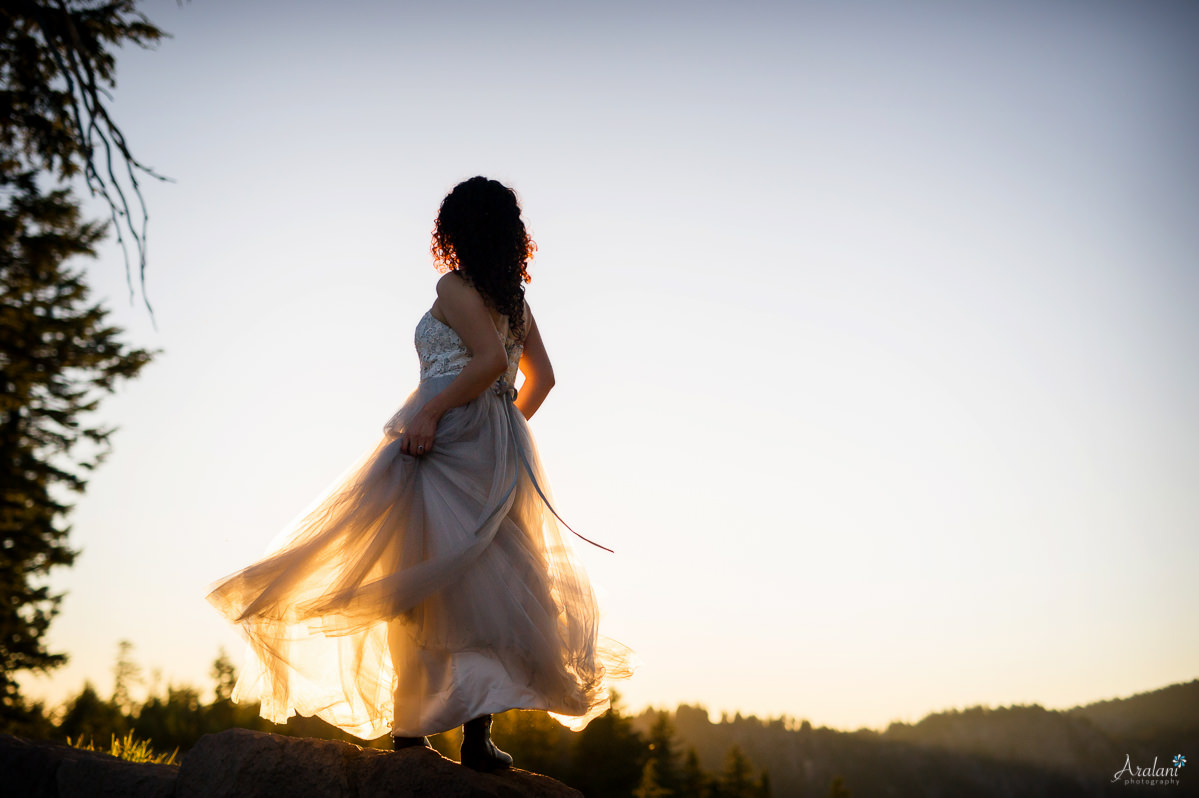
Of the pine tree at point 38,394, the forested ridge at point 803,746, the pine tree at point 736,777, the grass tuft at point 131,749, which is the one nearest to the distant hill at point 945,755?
the forested ridge at point 803,746

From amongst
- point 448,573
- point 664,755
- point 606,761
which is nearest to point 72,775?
point 448,573

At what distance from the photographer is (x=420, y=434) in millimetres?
4137

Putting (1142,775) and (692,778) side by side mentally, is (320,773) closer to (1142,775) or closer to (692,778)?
(1142,775)

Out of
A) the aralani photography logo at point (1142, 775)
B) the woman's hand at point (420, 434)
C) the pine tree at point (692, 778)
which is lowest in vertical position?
the pine tree at point (692, 778)

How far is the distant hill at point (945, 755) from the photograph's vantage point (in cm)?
5997

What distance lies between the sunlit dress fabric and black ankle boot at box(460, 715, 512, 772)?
12.6 inches

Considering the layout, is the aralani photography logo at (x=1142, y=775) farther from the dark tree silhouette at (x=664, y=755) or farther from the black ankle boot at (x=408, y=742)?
the dark tree silhouette at (x=664, y=755)

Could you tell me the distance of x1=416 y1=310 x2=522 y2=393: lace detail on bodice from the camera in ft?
14.2

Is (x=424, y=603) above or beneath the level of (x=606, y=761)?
above

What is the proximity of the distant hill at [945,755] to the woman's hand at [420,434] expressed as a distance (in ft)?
187

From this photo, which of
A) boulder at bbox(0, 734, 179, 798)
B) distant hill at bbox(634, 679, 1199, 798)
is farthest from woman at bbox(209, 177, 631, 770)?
distant hill at bbox(634, 679, 1199, 798)

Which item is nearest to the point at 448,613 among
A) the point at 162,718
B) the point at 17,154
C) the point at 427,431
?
the point at 427,431

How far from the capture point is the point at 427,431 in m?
4.14

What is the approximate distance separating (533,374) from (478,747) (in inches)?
80.1
